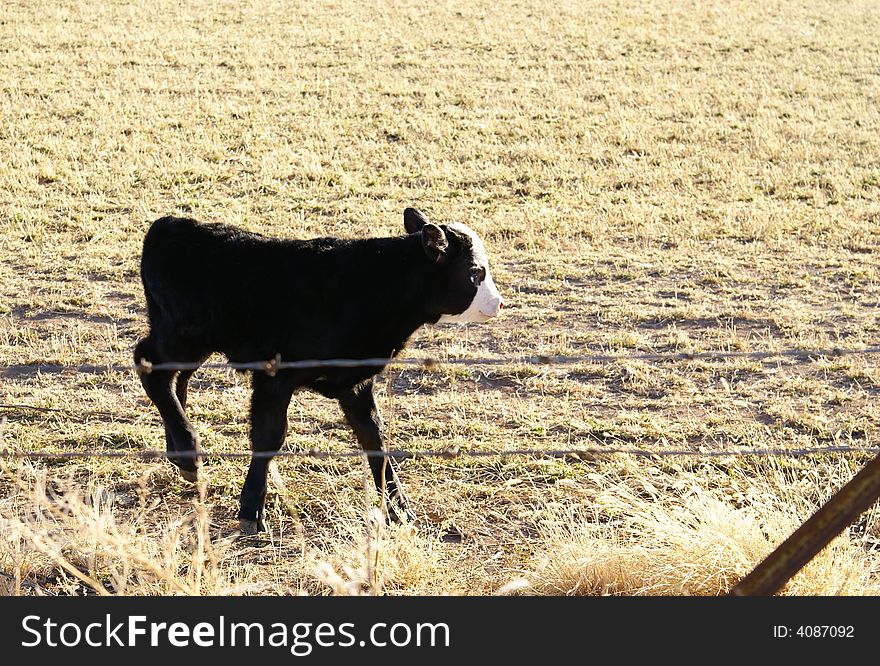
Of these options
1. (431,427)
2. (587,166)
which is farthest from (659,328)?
(587,166)

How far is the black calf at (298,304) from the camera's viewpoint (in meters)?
6.23

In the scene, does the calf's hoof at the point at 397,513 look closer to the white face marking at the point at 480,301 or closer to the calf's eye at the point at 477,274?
the white face marking at the point at 480,301

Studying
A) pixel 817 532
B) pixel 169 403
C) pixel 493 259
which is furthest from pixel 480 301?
pixel 493 259

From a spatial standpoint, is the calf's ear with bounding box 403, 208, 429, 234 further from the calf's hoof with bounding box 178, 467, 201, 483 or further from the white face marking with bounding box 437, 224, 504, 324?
the calf's hoof with bounding box 178, 467, 201, 483

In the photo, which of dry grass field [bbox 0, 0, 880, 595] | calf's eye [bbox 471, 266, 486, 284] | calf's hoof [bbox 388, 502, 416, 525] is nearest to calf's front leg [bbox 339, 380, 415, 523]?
calf's hoof [bbox 388, 502, 416, 525]

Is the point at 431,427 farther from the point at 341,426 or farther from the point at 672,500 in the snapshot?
the point at 672,500

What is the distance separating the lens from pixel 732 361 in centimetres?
926

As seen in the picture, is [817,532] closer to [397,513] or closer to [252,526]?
[397,513]

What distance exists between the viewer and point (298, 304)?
247 inches

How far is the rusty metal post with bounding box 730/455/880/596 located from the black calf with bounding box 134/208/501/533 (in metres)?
2.48

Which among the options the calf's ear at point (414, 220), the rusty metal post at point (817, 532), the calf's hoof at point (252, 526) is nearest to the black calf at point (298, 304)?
the calf's hoof at point (252, 526)

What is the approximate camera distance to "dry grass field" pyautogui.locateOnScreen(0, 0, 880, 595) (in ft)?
18.3
